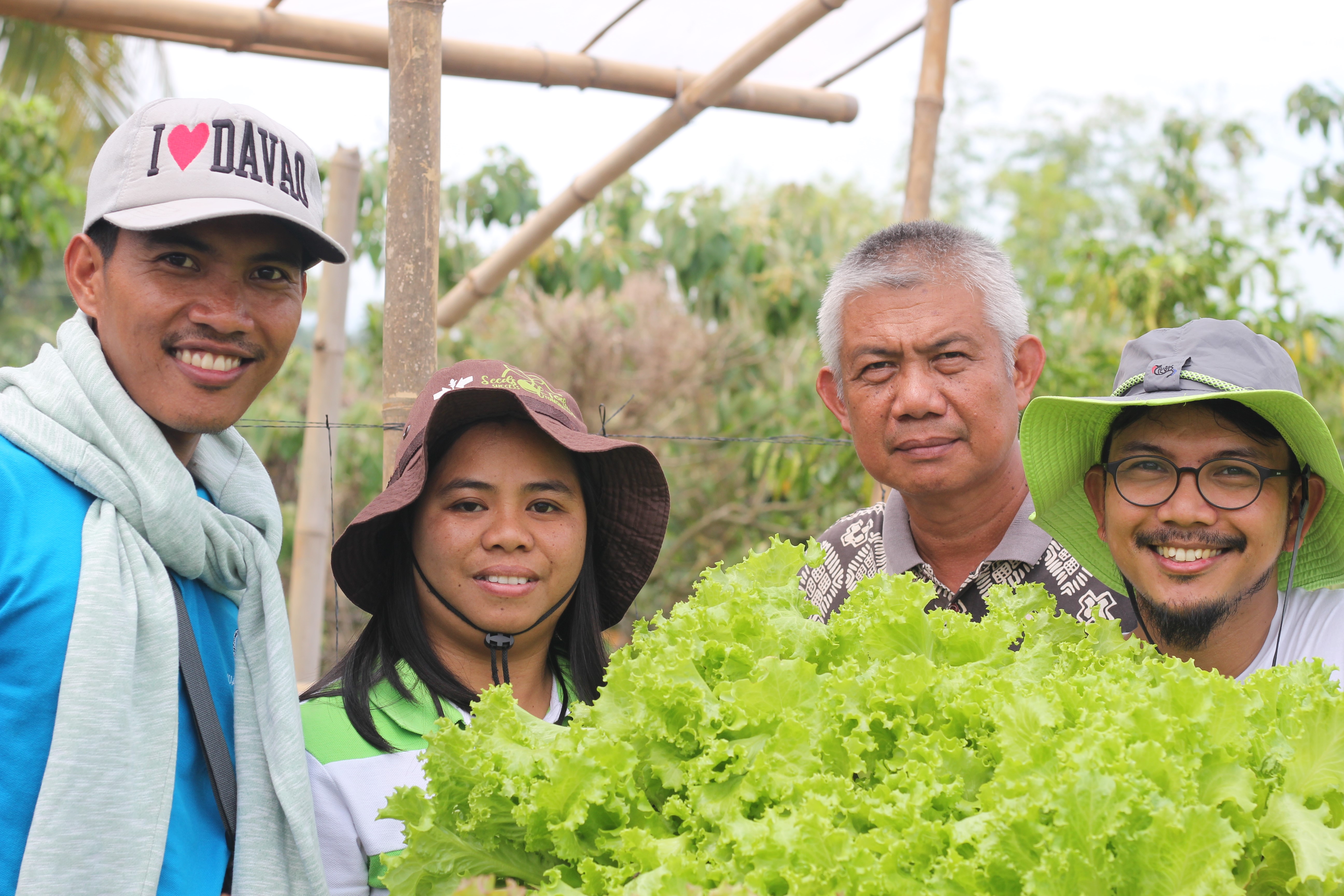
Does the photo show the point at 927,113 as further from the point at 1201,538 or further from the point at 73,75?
the point at 73,75

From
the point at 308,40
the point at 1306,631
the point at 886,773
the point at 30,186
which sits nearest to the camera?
the point at 886,773

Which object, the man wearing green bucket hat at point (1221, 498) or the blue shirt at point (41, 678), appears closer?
the blue shirt at point (41, 678)

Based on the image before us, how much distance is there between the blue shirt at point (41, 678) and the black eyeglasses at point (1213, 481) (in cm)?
169

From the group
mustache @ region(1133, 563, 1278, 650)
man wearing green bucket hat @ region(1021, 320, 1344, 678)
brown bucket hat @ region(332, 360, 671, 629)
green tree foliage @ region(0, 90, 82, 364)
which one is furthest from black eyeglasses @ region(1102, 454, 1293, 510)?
green tree foliage @ region(0, 90, 82, 364)

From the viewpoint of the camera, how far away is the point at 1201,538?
6.54 ft

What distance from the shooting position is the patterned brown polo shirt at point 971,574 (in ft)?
8.25

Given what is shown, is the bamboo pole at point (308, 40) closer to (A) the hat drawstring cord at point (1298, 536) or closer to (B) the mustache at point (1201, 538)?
(B) the mustache at point (1201, 538)

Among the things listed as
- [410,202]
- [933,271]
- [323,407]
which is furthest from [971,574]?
[323,407]

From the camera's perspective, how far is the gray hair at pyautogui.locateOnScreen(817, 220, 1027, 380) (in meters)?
2.58

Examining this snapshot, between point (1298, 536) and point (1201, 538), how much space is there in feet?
0.77

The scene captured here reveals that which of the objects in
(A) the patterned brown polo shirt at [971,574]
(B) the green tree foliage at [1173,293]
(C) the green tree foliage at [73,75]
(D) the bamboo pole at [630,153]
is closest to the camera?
(A) the patterned brown polo shirt at [971,574]

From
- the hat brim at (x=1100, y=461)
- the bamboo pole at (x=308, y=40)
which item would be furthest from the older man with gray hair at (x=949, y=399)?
the bamboo pole at (x=308, y=40)

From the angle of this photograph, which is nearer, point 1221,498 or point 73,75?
point 1221,498

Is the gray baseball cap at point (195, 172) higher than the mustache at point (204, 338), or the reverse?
the gray baseball cap at point (195, 172)
